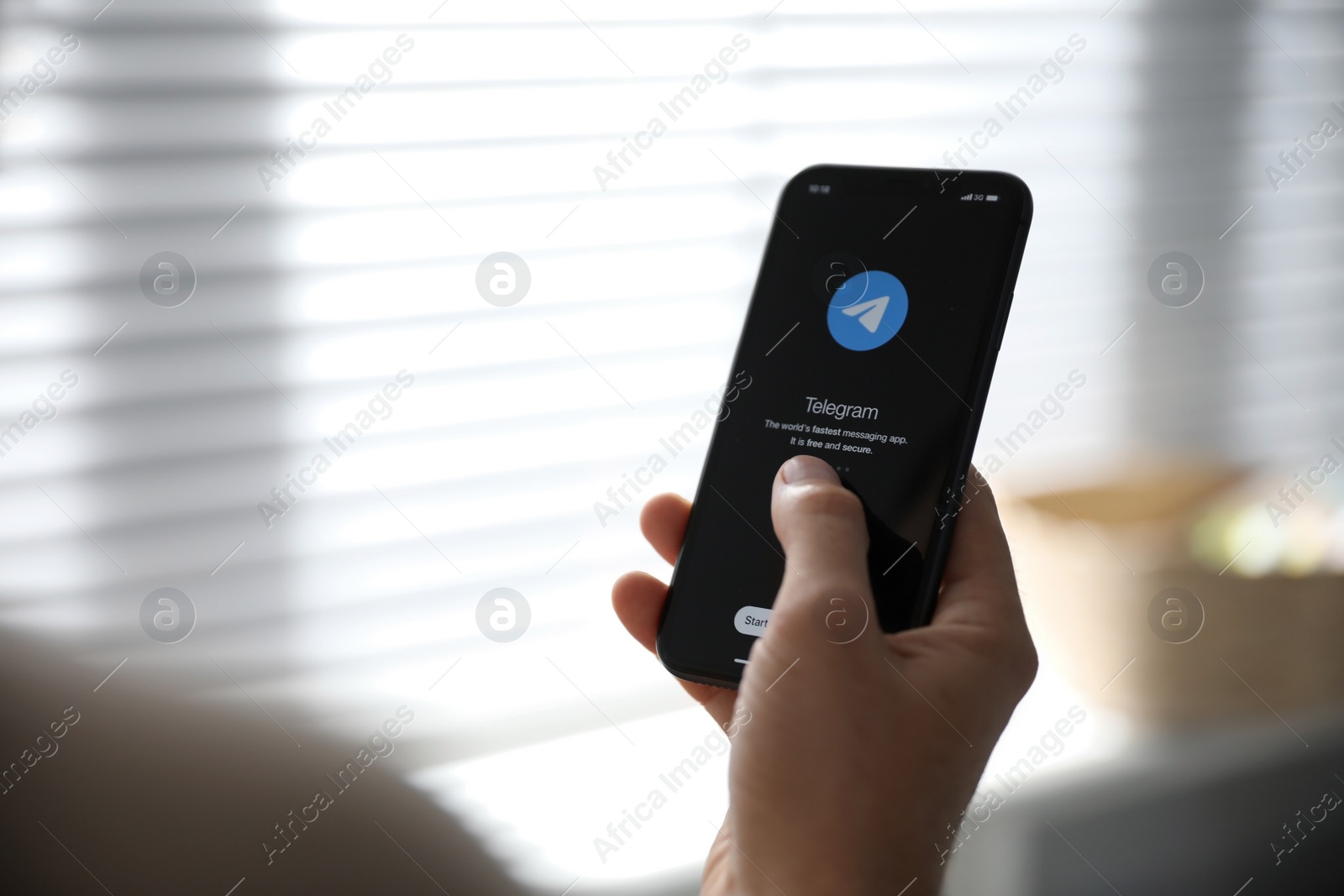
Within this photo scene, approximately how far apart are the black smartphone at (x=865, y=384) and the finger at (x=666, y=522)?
0.04m

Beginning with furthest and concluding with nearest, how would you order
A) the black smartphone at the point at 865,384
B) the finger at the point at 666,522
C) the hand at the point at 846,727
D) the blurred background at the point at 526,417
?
1. the blurred background at the point at 526,417
2. the finger at the point at 666,522
3. the black smartphone at the point at 865,384
4. the hand at the point at 846,727

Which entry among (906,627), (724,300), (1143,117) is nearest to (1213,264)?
(1143,117)

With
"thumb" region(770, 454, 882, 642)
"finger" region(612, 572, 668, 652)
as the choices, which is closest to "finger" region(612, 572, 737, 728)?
"finger" region(612, 572, 668, 652)

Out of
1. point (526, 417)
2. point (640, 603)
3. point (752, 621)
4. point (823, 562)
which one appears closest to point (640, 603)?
point (640, 603)

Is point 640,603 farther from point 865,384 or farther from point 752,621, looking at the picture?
point 865,384

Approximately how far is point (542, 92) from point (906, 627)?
648 mm

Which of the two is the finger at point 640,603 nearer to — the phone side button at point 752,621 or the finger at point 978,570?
the phone side button at point 752,621

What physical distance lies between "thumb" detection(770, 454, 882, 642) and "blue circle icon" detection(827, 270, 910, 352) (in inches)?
4.8

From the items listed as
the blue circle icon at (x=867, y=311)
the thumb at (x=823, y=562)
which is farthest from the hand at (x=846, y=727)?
the blue circle icon at (x=867, y=311)

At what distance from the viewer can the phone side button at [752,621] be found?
0.67 meters

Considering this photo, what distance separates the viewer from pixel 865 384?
70 cm

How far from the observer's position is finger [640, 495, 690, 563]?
0.77m

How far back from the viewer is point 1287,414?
1501mm

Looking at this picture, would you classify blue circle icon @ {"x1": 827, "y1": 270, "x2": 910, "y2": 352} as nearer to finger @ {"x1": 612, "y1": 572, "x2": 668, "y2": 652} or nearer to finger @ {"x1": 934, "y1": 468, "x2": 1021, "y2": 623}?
finger @ {"x1": 934, "y1": 468, "x2": 1021, "y2": 623}
